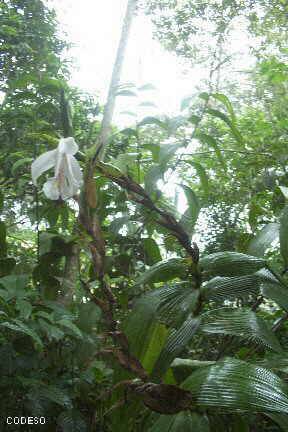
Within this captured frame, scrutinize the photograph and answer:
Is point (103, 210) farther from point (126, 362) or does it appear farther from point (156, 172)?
point (126, 362)

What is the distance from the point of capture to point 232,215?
212 cm

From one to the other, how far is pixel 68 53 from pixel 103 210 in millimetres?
2954

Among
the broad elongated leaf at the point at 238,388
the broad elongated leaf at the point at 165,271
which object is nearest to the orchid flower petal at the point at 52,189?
the broad elongated leaf at the point at 165,271

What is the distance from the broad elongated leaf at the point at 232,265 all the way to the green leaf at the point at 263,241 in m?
0.09

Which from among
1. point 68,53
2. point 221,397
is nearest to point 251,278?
point 221,397

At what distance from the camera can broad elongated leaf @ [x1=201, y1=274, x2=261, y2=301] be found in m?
0.54

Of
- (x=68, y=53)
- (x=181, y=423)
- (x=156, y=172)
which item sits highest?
(x=68, y=53)

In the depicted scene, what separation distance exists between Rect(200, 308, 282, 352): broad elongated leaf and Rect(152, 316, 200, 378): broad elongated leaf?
2cm

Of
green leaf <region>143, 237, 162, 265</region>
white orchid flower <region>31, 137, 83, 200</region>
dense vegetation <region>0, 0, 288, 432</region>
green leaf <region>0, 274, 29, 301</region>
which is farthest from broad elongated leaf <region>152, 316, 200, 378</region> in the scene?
green leaf <region>143, 237, 162, 265</region>

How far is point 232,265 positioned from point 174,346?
134 millimetres

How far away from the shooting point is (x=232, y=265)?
1.76 ft

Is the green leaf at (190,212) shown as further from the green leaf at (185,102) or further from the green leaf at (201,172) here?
the green leaf at (185,102)

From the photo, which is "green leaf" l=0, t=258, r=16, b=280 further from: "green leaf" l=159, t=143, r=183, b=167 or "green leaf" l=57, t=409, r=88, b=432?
"green leaf" l=159, t=143, r=183, b=167

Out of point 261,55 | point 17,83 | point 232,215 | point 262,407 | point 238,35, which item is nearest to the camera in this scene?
point 262,407
